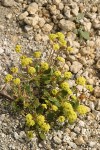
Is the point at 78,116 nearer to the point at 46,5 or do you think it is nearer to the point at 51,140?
the point at 51,140

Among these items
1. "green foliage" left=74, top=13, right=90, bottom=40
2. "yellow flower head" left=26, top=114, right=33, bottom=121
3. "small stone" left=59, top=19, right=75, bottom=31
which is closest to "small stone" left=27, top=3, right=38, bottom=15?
"small stone" left=59, top=19, right=75, bottom=31

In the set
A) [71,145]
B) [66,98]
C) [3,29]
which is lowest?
[71,145]

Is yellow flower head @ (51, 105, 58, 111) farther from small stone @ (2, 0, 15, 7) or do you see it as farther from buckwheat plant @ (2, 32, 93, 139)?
small stone @ (2, 0, 15, 7)

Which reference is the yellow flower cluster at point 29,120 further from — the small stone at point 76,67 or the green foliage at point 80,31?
the green foliage at point 80,31

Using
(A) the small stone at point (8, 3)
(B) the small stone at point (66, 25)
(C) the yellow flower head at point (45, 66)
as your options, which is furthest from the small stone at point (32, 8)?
(C) the yellow flower head at point (45, 66)

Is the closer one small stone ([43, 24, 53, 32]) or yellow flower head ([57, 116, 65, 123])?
yellow flower head ([57, 116, 65, 123])

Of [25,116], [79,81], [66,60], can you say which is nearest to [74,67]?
[66,60]
